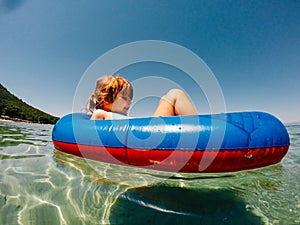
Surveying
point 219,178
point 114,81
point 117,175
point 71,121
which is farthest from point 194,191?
point 114,81

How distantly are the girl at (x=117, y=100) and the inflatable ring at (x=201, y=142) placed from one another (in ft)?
1.61

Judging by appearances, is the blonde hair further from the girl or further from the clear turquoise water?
the clear turquoise water

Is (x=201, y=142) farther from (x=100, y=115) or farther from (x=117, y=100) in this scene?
(x=117, y=100)

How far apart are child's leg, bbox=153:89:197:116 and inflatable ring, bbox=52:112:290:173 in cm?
46

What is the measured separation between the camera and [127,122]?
230 cm

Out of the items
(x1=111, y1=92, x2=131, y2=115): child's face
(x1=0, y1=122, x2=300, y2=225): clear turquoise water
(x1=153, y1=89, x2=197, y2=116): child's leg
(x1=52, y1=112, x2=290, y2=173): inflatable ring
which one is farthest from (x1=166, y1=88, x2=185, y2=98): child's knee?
(x1=111, y1=92, x2=131, y2=115): child's face

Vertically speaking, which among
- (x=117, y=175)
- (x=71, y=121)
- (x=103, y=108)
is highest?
(x=103, y=108)

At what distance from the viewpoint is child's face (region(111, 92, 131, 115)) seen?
3.50m

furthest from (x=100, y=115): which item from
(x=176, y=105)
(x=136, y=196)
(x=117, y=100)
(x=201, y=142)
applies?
(x=201, y=142)

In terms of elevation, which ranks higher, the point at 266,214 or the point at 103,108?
the point at 103,108

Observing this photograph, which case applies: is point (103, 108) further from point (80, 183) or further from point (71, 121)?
point (80, 183)

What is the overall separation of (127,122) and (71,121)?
1133mm

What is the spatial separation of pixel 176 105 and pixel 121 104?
1.31 metres

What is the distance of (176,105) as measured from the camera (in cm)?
260
